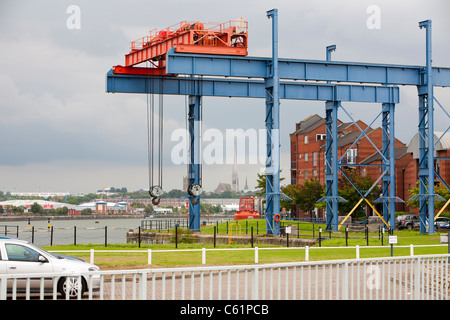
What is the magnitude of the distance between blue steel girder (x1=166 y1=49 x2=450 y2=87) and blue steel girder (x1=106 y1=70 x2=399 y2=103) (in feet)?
9.99

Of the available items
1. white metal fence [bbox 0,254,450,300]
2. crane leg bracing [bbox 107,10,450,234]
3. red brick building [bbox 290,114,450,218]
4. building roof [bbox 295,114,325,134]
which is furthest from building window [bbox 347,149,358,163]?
white metal fence [bbox 0,254,450,300]

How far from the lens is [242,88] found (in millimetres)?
51719

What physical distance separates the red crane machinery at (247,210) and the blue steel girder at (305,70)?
136ft

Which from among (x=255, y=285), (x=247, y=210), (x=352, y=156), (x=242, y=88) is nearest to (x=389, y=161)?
(x=242, y=88)

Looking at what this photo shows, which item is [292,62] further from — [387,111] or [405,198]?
[405,198]

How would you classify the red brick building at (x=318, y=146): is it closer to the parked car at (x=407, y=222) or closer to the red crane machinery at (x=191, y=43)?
the parked car at (x=407, y=222)

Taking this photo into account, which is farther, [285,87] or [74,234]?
[285,87]

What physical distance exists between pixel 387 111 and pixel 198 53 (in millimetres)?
17848

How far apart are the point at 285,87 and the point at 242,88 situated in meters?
3.21

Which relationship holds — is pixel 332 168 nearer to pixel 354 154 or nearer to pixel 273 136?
pixel 273 136

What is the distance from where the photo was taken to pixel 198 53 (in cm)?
4325

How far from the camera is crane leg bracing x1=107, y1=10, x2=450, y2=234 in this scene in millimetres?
44812
